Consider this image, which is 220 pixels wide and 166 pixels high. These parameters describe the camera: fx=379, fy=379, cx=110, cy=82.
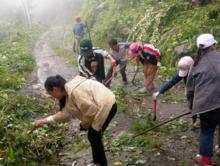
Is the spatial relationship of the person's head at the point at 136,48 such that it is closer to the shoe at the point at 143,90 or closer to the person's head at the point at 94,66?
the shoe at the point at 143,90

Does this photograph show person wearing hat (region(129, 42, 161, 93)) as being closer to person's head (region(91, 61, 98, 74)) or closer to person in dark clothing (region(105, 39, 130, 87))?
person in dark clothing (region(105, 39, 130, 87))

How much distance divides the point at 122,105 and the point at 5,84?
4.76 meters

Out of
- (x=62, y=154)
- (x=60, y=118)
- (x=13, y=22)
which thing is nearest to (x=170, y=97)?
(x=62, y=154)

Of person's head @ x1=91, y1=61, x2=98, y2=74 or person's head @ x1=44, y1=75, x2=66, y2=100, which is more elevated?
person's head @ x1=44, y1=75, x2=66, y2=100

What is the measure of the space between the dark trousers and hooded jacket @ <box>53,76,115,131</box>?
4.38ft

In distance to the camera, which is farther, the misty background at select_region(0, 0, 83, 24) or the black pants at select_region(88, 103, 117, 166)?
the misty background at select_region(0, 0, 83, 24)

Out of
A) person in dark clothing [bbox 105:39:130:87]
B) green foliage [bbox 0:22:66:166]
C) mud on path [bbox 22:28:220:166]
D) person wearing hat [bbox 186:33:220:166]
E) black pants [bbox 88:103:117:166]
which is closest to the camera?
person wearing hat [bbox 186:33:220:166]

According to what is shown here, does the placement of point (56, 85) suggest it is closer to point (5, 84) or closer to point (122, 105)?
point (122, 105)

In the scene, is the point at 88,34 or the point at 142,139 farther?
the point at 88,34

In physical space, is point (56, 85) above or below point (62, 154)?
above

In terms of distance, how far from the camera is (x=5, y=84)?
481 inches

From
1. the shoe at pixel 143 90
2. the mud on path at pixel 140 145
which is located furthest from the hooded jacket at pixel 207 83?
the shoe at pixel 143 90

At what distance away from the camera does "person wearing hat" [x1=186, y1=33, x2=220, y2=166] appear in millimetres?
5113

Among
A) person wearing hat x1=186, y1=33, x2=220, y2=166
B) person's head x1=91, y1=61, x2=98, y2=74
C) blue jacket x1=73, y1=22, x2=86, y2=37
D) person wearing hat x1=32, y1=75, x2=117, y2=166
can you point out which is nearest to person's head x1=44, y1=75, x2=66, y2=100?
person wearing hat x1=32, y1=75, x2=117, y2=166
